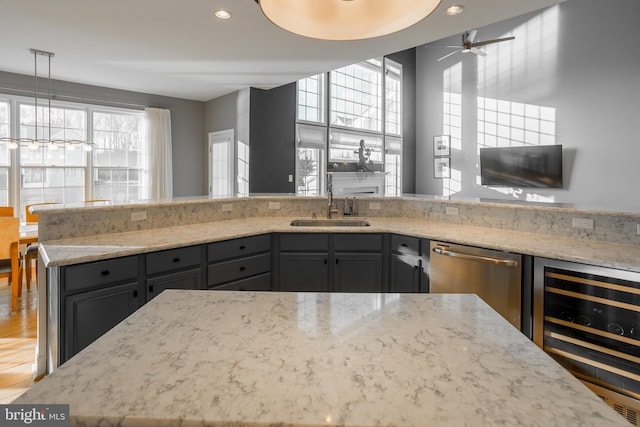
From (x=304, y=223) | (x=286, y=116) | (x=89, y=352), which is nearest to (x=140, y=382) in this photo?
(x=89, y=352)

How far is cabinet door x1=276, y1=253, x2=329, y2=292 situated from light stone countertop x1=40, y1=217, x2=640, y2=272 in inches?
9.0

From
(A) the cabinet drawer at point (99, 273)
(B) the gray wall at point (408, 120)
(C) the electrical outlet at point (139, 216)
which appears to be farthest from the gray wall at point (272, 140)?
(A) the cabinet drawer at point (99, 273)

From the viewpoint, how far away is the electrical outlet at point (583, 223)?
7.79ft

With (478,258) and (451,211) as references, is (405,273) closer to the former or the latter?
(478,258)

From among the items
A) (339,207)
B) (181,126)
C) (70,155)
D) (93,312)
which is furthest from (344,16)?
(181,126)

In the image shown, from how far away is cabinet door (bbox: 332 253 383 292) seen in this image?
2885 mm

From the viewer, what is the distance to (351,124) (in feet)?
24.9

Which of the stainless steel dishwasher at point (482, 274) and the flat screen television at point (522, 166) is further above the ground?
the flat screen television at point (522, 166)

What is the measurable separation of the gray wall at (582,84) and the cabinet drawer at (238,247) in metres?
5.34

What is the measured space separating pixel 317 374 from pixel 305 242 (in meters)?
2.19

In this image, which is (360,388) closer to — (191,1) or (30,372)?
(30,372)

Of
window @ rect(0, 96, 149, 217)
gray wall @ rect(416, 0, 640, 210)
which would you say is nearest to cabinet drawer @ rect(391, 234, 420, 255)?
gray wall @ rect(416, 0, 640, 210)

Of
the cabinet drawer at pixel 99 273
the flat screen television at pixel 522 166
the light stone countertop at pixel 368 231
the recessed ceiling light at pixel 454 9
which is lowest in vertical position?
the cabinet drawer at pixel 99 273

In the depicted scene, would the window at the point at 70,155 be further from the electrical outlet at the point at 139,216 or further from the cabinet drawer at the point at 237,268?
the cabinet drawer at the point at 237,268
